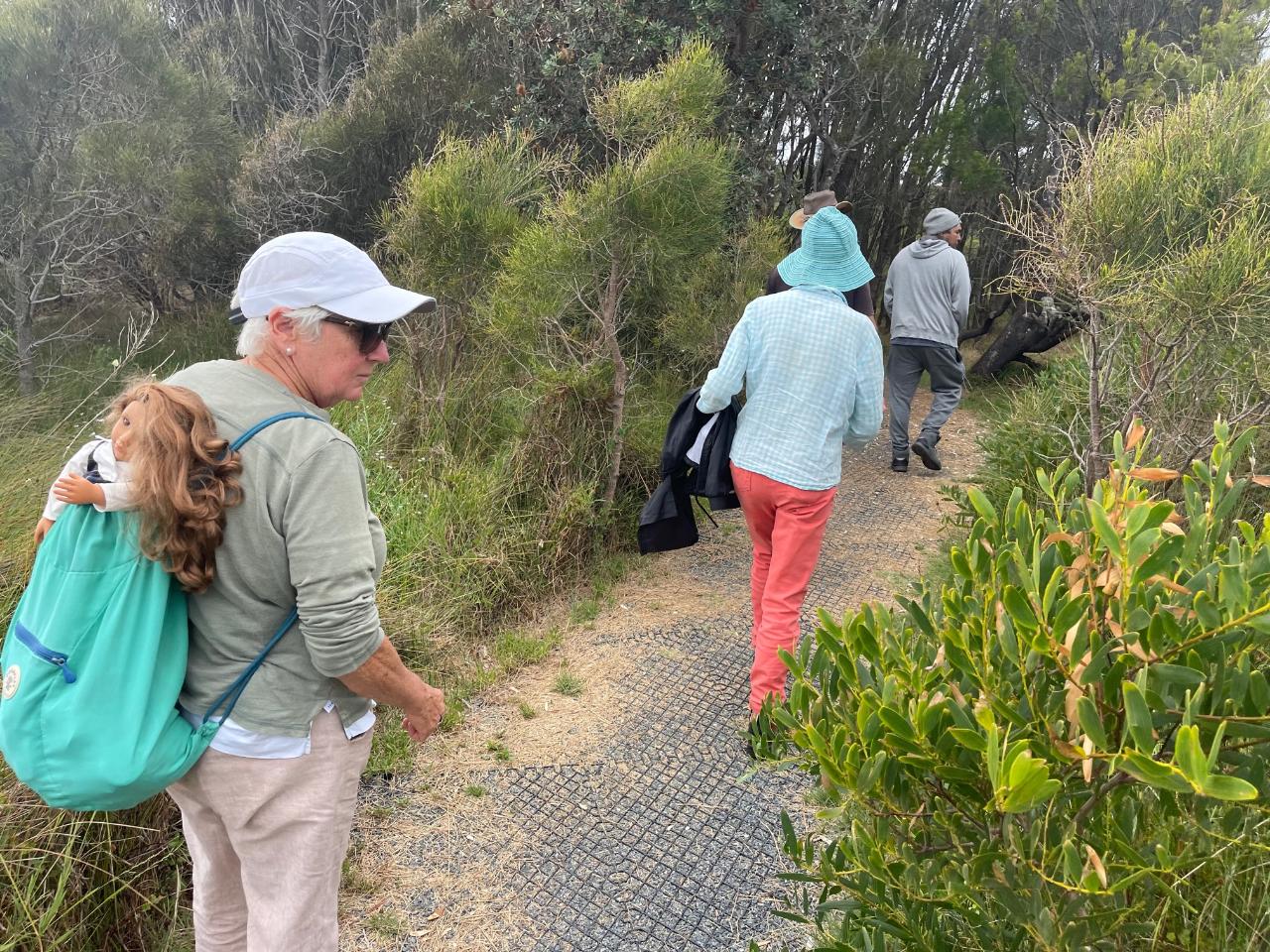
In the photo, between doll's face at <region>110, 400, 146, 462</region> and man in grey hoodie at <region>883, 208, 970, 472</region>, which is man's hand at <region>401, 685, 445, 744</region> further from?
man in grey hoodie at <region>883, 208, 970, 472</region>

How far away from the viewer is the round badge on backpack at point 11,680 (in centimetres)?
132

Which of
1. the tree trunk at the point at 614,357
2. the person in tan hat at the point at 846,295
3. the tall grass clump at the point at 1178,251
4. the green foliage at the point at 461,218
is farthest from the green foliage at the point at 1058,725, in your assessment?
the green foliage at the point at 461,218

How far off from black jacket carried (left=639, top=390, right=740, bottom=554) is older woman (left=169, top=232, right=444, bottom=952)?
1.65 metres

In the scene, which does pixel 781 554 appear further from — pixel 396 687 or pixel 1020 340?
pixel 1020 340

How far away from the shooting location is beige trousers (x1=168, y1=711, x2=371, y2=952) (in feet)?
4.85

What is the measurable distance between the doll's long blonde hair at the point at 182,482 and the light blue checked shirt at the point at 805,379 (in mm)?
1826

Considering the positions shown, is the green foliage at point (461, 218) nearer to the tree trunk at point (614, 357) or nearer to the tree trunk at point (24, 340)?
the tree trunk at point (614, 357)

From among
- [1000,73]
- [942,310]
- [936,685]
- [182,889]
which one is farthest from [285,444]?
[1000,73]

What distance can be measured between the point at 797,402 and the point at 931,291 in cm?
350

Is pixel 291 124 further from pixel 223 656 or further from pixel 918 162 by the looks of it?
pixel 223 656

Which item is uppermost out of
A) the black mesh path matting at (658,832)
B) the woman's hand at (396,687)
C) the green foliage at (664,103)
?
the green foliage at (664,103)

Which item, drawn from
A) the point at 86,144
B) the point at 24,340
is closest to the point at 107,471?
the point at 24,340

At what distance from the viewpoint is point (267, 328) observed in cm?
148

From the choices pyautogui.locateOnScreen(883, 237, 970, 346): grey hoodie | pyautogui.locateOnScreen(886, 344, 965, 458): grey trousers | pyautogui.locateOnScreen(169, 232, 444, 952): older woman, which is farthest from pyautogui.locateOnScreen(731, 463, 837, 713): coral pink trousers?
pyautogui.locateOnScreen(883, 237, 970, 346): grey hoodie
